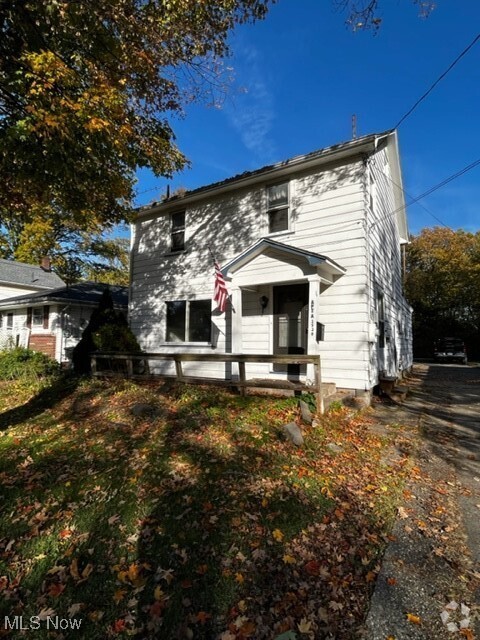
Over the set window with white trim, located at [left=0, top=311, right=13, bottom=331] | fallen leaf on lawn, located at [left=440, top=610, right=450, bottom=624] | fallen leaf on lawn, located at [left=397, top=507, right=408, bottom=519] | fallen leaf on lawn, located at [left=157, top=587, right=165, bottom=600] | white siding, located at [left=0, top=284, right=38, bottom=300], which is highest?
white siding, located at [left=0, top=284, right=38, bottom=300]

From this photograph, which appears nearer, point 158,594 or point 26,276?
point 158,594

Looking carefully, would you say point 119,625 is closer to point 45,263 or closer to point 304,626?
point 304,626

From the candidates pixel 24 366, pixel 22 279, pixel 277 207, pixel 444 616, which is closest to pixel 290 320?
pixel 277 207

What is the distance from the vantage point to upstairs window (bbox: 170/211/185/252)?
11.1 metres

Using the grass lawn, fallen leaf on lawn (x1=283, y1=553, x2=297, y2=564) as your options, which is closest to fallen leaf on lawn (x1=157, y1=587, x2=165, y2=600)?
the grass lawn

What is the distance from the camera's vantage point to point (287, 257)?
7828mm

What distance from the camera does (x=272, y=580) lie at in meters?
2.74

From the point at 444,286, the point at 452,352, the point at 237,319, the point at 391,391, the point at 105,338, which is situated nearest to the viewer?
the point at 237,319

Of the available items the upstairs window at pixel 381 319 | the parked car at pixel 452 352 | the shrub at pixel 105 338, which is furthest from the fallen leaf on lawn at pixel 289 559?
the parked car at pixel 452 352

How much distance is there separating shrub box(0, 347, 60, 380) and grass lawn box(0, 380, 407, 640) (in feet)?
18.9

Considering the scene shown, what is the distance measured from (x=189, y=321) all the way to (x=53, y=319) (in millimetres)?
9830

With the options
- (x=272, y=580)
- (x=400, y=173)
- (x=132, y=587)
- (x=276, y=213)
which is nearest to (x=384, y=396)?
(x=276, y=213)
